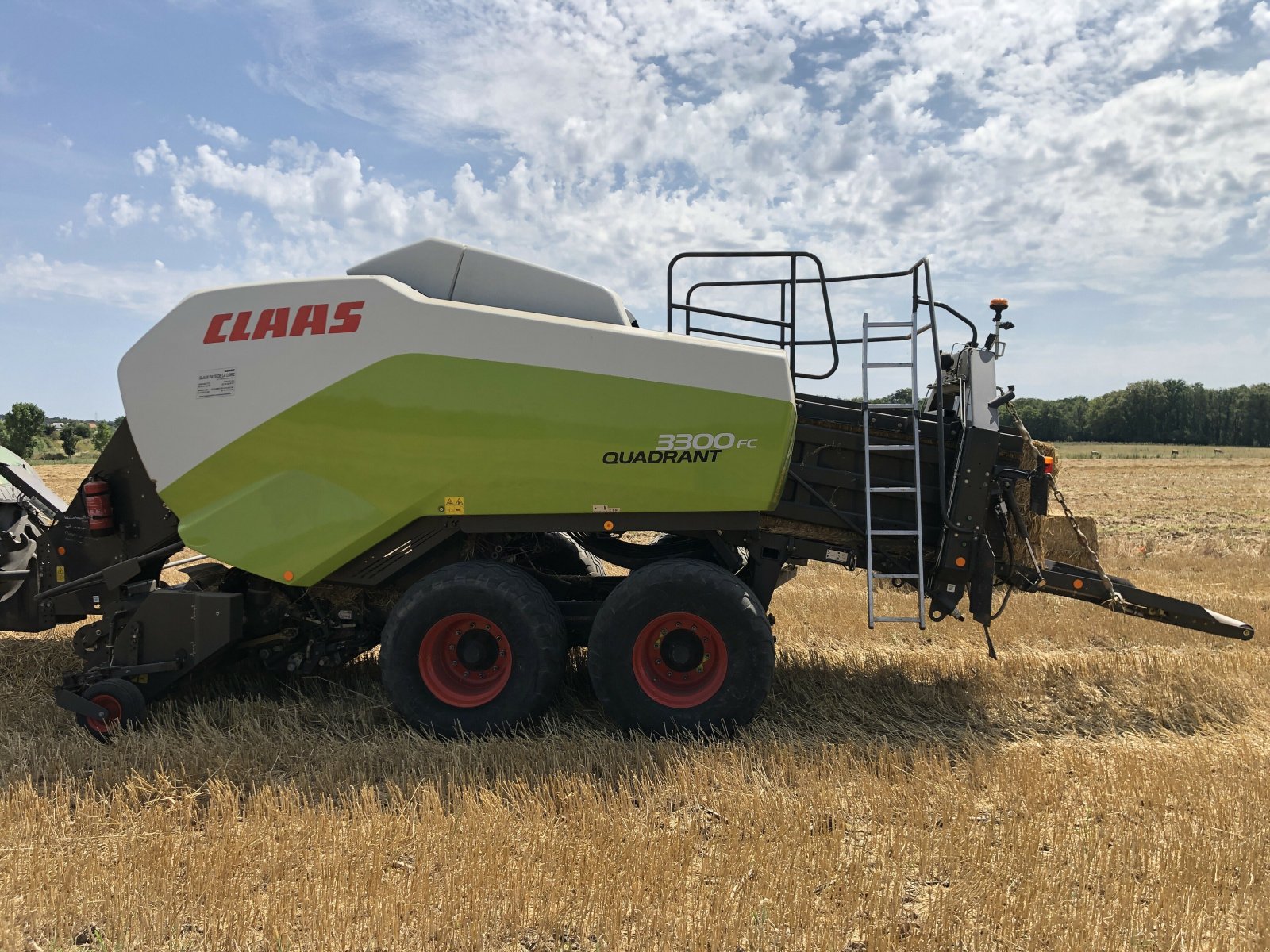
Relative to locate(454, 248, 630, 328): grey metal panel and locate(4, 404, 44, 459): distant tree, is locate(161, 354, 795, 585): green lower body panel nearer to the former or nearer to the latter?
locate(454, 248, 630, 328): grey metal panel

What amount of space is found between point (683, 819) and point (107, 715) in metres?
3.38

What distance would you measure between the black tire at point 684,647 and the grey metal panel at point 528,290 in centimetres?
155

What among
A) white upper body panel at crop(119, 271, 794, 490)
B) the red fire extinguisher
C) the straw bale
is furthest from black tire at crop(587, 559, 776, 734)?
the red fire extinguisher

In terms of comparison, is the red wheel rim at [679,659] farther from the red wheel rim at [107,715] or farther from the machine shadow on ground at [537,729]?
the red wheel rim at [107,715]

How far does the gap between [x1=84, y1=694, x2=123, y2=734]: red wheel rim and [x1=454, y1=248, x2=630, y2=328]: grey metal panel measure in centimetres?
301

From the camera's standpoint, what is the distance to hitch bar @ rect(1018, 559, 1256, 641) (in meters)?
5.21

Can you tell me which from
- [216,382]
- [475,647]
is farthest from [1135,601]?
[216,382]

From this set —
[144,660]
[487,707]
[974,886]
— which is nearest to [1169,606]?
[974,886]

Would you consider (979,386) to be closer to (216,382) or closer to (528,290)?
(528,290)

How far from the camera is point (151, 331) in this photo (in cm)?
492

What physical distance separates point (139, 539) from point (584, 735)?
10.2 ft

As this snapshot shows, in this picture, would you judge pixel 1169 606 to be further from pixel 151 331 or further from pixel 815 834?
pixel 151 331

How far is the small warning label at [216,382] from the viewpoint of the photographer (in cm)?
480

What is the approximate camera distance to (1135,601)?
5293 millimetres
